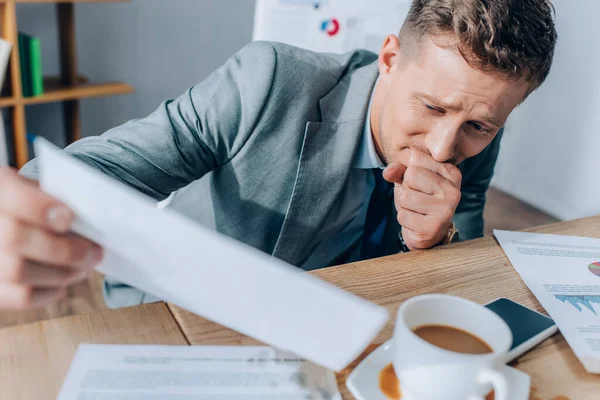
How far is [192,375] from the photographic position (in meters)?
0.56

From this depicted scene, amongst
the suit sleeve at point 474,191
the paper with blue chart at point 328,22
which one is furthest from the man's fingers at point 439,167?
the paper with blue chart at point 328,22

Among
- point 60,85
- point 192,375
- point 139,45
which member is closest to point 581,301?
point 192,375

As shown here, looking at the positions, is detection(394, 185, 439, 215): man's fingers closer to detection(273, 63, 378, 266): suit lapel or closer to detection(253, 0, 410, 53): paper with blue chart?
detection(273, 63, 378, 266): suit lapel

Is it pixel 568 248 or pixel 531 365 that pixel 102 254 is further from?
pixel 568 248

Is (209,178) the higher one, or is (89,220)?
(89,220)

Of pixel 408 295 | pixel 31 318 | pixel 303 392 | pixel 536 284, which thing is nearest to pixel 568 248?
pixel 536 284

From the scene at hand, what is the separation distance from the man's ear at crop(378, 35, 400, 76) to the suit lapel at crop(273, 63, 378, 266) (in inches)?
2.5

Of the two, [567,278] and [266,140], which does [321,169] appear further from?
[567,278]

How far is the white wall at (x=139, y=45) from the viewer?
265 cm

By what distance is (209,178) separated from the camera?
113cm

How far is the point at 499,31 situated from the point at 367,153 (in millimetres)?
348

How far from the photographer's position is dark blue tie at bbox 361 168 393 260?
1.18m

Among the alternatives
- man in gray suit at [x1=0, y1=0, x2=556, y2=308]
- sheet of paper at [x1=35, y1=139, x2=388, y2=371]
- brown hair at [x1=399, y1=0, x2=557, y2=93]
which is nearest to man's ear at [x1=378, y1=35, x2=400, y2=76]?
man in gray suit at [x1=0, y1=0, x2=556, y2=308]

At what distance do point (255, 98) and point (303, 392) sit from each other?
0.59 metres
